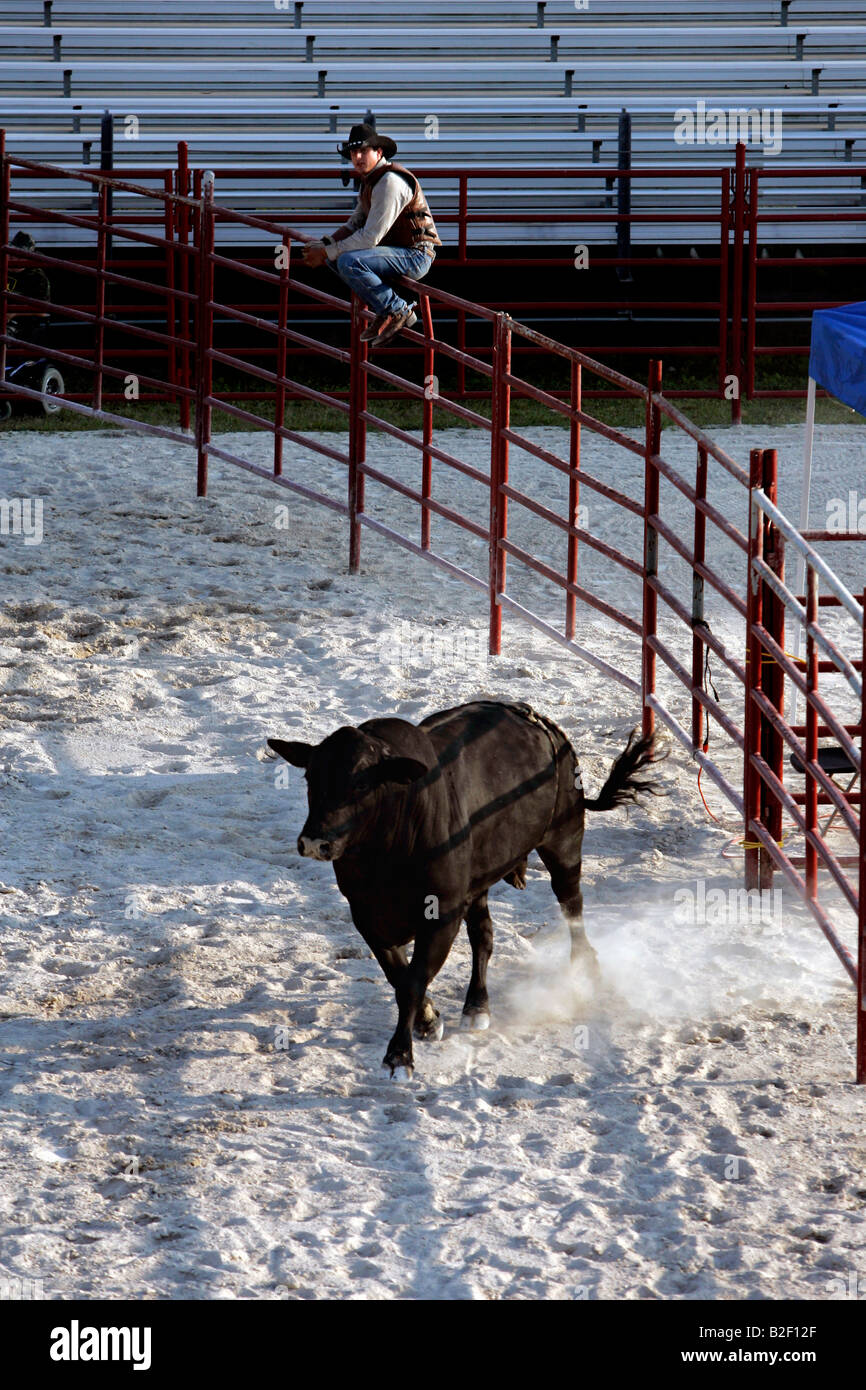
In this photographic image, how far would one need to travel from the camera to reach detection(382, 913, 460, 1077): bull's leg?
13.4ft

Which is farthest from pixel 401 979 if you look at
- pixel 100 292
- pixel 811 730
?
pixel 100 292

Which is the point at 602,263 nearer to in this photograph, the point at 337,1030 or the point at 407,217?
the point at 407,217

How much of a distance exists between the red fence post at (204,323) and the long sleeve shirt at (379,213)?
54.7 inches

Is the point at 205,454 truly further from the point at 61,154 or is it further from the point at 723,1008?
the point at 61,154

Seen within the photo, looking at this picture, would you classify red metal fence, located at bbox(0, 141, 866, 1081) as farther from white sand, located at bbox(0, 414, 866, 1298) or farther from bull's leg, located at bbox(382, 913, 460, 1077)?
bull's leg, located at bbox(382, 913, 460, 1077)

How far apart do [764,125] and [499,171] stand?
5.48 metres

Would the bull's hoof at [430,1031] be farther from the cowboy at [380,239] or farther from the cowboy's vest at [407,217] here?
the cowboy's vest at [407,217]

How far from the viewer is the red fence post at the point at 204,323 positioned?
8.80 metres

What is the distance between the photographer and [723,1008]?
4547mm

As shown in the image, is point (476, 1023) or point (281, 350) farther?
point (281, 350)

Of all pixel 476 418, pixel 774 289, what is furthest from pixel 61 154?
pixel 476 418

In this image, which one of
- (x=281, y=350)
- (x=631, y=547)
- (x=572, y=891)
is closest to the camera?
(x=572, y=891)

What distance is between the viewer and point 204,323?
8.99 m

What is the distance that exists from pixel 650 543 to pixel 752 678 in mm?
1275
